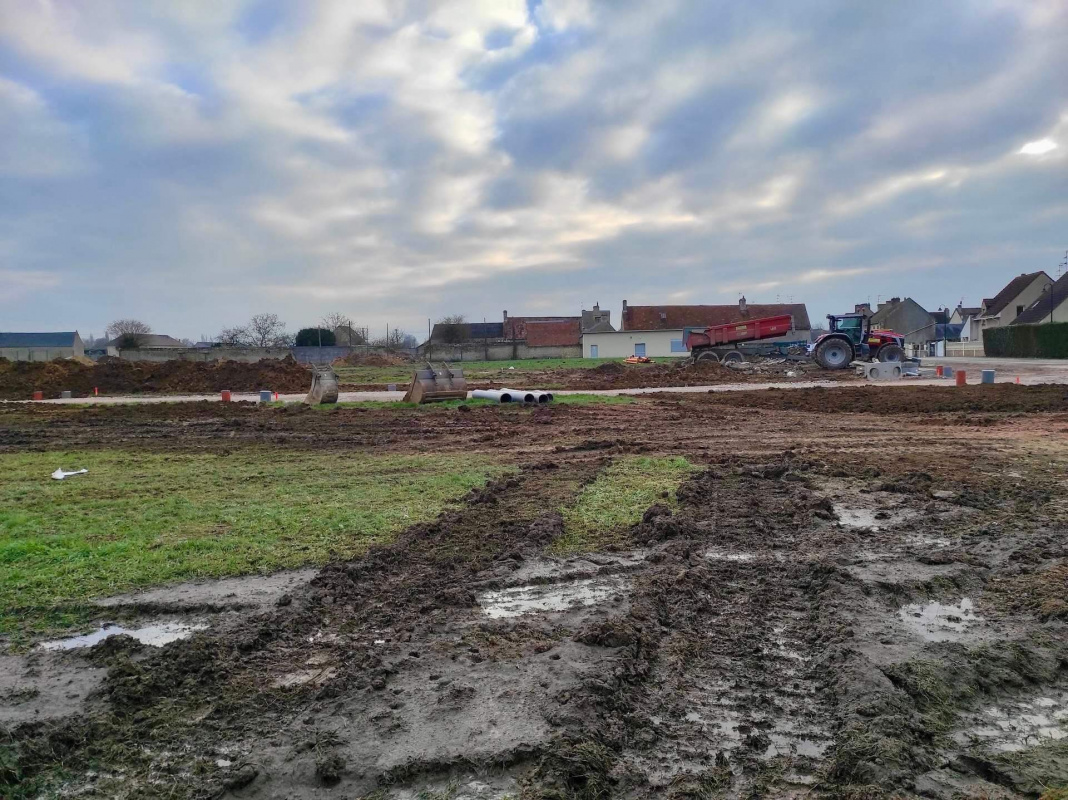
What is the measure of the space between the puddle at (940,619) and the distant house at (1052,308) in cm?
6090

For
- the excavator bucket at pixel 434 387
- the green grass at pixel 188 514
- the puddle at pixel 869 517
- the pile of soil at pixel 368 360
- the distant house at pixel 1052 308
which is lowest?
the puddle at pixel 869 517

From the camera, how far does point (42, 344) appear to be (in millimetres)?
72062

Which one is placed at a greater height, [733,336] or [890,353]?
[733,336]

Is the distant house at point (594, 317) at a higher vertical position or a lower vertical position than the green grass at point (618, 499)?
higher

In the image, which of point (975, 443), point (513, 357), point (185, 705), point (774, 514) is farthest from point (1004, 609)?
point (513, 357)

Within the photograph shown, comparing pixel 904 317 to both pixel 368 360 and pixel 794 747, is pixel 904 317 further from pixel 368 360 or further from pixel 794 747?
pixel 794 747

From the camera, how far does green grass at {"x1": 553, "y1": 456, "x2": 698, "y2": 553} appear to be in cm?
670

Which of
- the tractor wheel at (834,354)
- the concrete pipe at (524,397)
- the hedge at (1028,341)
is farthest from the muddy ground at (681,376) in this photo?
the hedge at (1028,341)

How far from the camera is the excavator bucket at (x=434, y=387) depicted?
21.2 meters

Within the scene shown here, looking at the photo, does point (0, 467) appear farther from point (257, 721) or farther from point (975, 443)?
point (975, 443)

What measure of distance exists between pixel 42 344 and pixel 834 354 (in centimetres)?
7394

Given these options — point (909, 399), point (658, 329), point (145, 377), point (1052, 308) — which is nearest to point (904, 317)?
point (1052, 308)

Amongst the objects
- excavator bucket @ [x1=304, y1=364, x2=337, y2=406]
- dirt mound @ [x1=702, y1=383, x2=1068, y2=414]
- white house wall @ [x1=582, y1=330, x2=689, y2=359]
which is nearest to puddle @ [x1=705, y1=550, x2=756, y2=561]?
dirt mound @ [x1=702, y1=383, x2=1068, y2=414]

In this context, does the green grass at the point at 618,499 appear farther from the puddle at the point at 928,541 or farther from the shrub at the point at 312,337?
the shrub at the point at 312,337
